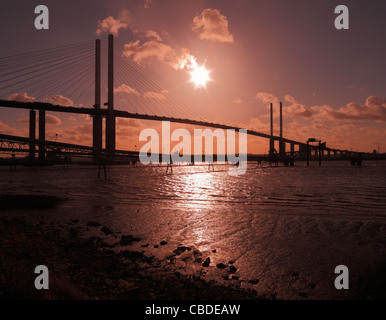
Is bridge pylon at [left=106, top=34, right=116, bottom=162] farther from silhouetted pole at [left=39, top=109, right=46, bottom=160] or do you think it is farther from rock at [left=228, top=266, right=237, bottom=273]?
rock at [left=228, top=266, right=237, bottom=273]

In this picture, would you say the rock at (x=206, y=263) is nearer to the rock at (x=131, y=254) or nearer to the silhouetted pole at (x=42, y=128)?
the rock at (x=131, y=254)

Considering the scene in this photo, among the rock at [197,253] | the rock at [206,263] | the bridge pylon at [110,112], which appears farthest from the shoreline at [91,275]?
the bridge pylon at [110,112]

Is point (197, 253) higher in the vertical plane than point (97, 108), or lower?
lower

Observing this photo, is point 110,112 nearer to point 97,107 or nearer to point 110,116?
point 110,116

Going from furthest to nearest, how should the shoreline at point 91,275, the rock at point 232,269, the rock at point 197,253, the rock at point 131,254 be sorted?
the rock at point 197,253
the rock at point 131,254
the rock at point 232,269
the shoreline at point 91,275

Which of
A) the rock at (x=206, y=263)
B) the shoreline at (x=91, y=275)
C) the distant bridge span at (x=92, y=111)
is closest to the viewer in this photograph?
the shoreline at (x=91, y=275)

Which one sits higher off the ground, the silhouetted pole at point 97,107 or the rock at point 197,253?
the silhouetted pole at point 97,107

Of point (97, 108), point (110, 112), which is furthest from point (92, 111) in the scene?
point (110, 112)

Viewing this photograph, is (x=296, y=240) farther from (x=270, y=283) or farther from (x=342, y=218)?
(x=342, y=218)

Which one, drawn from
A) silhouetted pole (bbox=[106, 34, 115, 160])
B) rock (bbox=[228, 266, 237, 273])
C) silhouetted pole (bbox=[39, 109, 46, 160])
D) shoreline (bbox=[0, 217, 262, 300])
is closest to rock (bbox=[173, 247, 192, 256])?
shoreline (bbox=[0, 217, 262, 300])

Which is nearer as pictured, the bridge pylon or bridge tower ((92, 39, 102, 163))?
the bridge pylon

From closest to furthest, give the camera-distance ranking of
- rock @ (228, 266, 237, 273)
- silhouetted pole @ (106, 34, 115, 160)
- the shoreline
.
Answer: the shoreline, rock @ (228, 266, 237, 273), silhouetted pole @ (106, 34, 115, 160)
